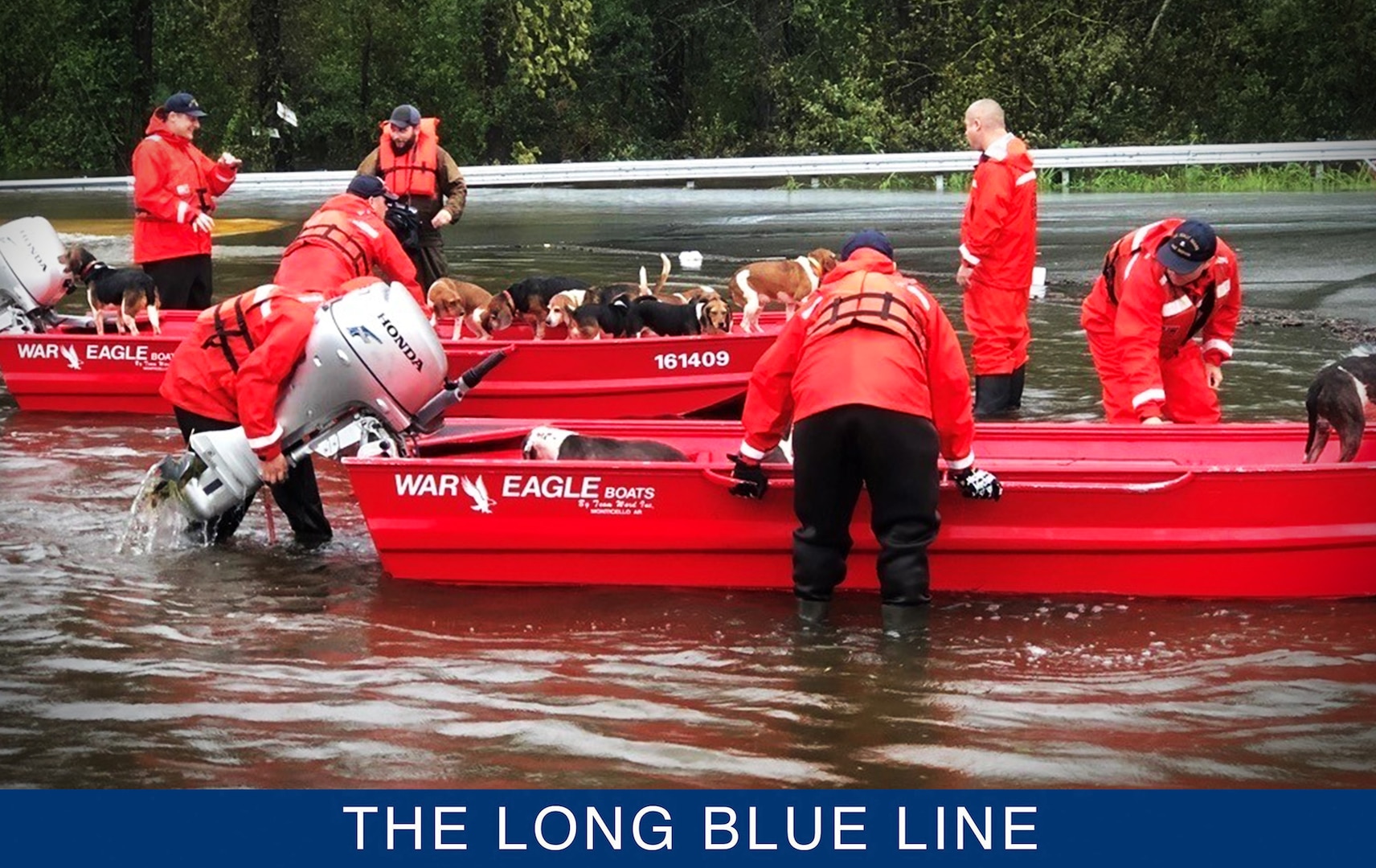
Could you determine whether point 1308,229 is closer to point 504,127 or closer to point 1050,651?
point 1050,651

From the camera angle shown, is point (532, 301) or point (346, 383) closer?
point (346, 383)

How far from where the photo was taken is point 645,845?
5.60m

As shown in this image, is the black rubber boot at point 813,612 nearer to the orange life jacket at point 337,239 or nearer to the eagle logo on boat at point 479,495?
the eagle logo on boat at point 479,495

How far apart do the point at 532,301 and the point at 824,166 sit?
57.4 ft

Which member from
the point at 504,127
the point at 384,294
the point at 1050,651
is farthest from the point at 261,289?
the point at 504,127

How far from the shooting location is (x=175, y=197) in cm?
1353

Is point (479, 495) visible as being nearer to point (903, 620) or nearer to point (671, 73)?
point (903, 620)

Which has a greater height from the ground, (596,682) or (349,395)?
(349,395)

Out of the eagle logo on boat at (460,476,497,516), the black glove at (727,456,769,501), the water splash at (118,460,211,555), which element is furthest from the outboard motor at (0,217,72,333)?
the black glove at (727,456,769,501)

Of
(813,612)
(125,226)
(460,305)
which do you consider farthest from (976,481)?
(125,226)

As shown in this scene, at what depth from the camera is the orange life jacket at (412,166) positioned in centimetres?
1429

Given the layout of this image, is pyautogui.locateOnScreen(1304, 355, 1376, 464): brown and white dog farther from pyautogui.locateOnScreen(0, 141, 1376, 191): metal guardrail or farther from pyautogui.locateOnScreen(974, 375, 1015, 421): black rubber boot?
pyautogui.locateOnScreen(0, 141, 1376, 191): metal guardrail

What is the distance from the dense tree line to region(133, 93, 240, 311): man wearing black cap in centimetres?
2052

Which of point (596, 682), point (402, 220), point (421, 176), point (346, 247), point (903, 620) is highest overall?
point (421, 176)
